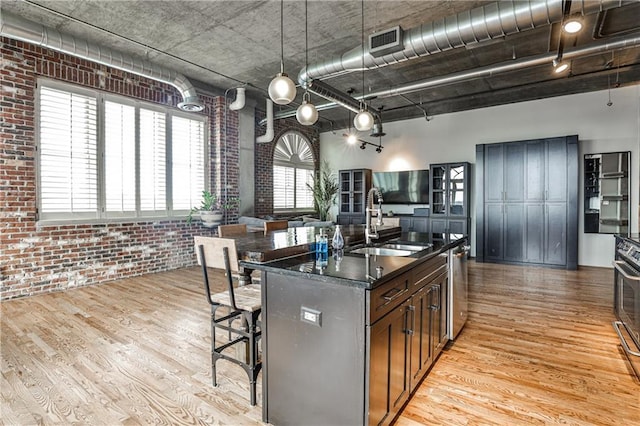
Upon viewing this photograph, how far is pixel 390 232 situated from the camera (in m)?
3.47

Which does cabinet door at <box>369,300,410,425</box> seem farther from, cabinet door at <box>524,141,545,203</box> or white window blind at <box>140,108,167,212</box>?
cabinet door at <box>524,141,545,203</box>

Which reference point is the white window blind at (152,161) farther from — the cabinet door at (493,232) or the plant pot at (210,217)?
the cabinet door at (493,232)

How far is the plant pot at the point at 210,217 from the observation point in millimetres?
6086

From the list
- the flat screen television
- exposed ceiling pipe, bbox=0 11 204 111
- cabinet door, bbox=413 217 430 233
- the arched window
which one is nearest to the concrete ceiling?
exposed ceiling pipe, bbox=0 11 204 111

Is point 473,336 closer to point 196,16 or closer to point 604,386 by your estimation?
point 604,386

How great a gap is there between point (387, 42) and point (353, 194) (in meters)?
5.27

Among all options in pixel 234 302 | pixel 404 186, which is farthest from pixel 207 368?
pixel 404 186

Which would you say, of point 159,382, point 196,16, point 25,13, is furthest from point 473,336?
point 25,13

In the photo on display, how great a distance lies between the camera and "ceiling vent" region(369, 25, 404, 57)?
358cm

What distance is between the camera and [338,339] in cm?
161

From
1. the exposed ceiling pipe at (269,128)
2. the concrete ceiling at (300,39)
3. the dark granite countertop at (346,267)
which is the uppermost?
the concrete ceiling at (300,39)

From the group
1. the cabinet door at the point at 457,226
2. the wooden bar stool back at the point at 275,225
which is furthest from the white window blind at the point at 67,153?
the cabinet door at the point at 457,226

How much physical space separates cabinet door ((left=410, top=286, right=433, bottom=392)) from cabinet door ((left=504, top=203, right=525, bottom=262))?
5.00 meters

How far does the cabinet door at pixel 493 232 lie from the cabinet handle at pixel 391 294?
5612 millimetres
